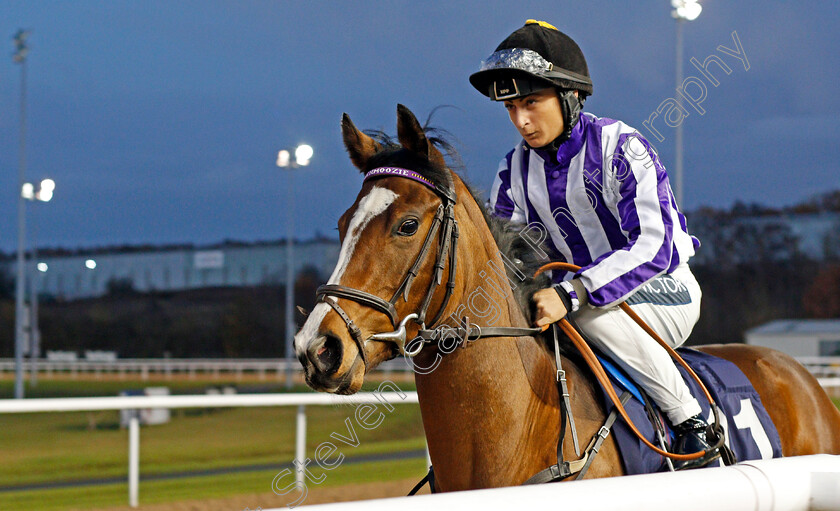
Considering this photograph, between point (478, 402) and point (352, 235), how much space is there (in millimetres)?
597

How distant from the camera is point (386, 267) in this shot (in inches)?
74.3

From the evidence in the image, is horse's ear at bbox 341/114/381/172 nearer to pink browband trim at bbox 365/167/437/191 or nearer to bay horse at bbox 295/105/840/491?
bay horse at bbox 295/105/840/491

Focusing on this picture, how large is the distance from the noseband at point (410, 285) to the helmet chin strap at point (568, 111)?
57 centimetres

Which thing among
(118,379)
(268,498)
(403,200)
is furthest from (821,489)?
(118,379)

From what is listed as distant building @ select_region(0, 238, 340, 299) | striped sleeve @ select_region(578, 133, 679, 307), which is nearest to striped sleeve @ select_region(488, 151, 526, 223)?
striped sleeve @ select_region(578, 133, 679, 307)

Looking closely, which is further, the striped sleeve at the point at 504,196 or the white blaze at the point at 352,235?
the striped sleeve at the point at 504,196

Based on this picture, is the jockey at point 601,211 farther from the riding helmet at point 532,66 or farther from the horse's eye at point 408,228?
the horse's eye at point 408,228

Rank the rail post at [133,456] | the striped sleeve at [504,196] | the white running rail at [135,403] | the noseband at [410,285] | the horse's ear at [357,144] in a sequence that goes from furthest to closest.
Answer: the rail post at [133,456], the white running rail at [135,403], the striped sleeve at [504,196], the horse's ear at [357,144], the noseband at [410,285]

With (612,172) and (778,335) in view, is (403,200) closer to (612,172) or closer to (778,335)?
(612,172)

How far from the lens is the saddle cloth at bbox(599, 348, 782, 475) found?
7.43 ft

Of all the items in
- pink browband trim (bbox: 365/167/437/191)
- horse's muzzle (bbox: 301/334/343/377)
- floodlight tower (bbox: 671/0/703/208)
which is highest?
floodlight tower (bbox: 671/0/703/208)

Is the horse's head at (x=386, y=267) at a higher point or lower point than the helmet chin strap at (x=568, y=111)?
lower

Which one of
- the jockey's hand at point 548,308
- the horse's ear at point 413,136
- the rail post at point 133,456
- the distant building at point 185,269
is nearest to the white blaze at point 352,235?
the horse's ear at point 413,136

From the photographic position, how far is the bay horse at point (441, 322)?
5.95 feet
